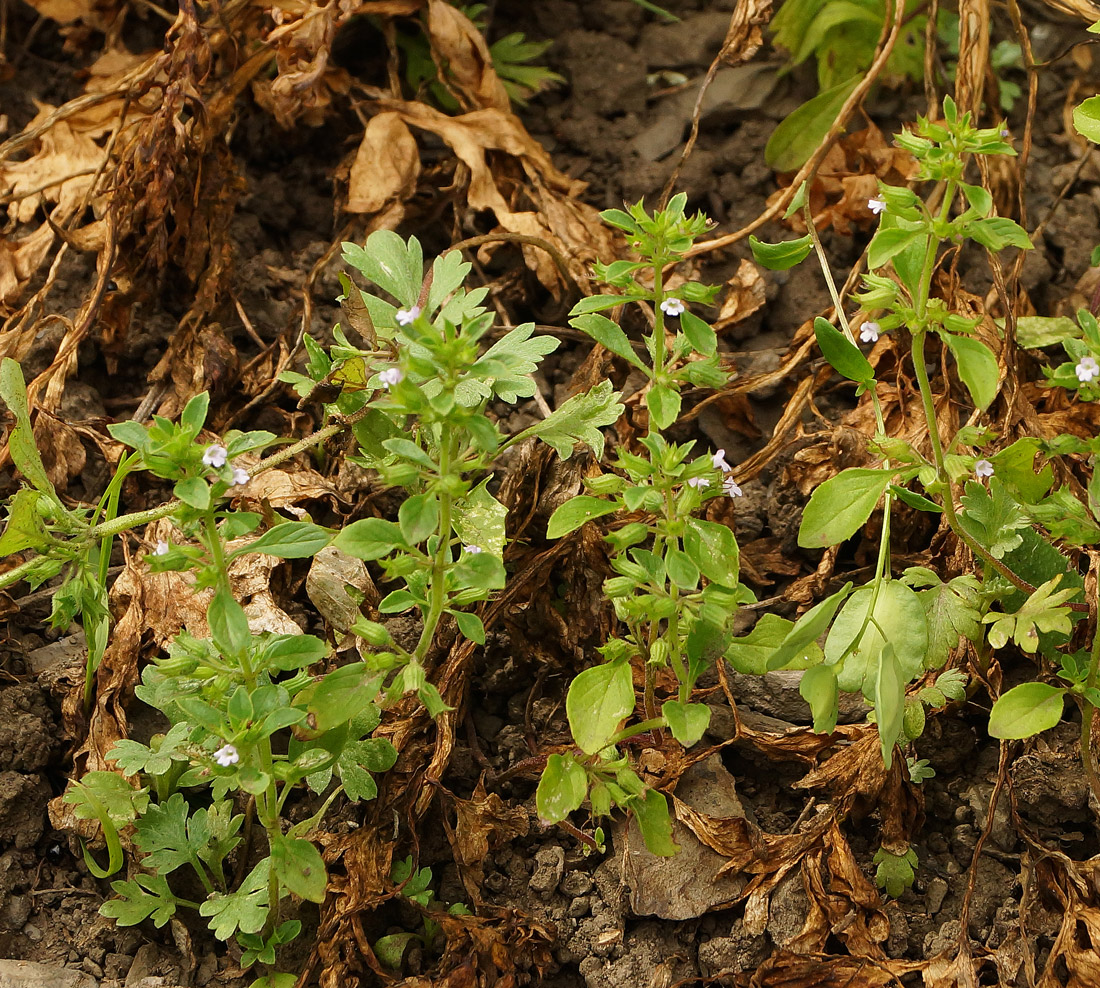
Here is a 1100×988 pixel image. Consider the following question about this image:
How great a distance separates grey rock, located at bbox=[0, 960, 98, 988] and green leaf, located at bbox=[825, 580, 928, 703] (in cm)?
160

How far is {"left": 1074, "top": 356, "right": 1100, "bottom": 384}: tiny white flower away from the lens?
211 cm

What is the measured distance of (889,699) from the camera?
201 cm

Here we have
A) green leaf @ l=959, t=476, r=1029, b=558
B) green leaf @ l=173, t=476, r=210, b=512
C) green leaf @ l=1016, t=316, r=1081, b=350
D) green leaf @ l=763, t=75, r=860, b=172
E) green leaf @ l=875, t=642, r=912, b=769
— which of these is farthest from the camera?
green leaf @ l=763, t=75, r=860, b=172

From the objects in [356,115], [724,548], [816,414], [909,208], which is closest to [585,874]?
[724,548]

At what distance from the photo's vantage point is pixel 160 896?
2.35 meters

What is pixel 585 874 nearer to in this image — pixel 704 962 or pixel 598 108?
pixel 704 962

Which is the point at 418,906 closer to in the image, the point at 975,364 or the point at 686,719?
the point at 686,719

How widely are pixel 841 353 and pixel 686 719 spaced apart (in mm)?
791

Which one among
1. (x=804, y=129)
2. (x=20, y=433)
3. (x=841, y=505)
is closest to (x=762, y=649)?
(x=841, y=505)

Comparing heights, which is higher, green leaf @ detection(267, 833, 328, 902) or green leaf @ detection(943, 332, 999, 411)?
green leaf @ detection(943, 332, 999, 411)

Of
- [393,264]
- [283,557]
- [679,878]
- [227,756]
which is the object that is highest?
[393,264]

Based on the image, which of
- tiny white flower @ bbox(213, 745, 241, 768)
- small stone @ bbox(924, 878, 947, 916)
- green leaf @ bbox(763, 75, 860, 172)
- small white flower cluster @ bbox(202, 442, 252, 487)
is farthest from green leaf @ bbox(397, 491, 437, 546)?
green leaf @ bbox(763, 75, 860, 172)

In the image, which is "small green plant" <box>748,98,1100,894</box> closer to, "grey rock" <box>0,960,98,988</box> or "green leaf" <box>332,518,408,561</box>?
"green leaf" <box>332,518,408,561</box>

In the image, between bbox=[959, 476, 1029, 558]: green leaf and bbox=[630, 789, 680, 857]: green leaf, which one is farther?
bbox=[959, 476, 1029, 558]: green leaf
